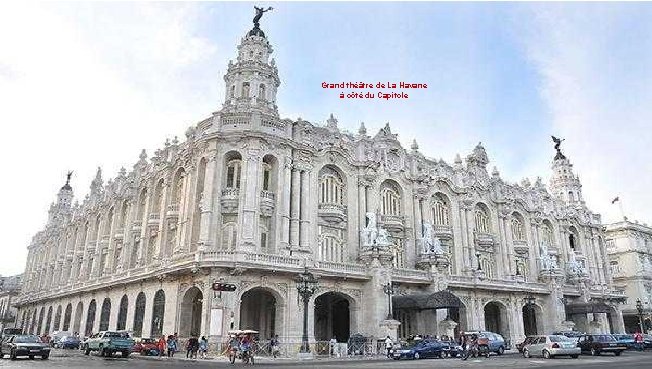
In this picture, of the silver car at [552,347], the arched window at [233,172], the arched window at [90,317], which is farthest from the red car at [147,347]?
the silver car at [552,347]

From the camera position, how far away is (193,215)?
4009 centimetres

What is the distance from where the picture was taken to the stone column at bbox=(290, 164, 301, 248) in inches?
1558

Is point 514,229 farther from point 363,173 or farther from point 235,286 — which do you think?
point 235,286

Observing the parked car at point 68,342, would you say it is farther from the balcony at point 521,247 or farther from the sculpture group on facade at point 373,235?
the balcony at point 521,247

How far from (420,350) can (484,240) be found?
23.9 m

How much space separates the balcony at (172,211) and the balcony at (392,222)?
57.4 ft

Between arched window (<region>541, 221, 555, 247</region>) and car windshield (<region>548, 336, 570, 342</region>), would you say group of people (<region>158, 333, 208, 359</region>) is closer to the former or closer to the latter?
car windshield (<region>548, 336, 570, 342</region>)

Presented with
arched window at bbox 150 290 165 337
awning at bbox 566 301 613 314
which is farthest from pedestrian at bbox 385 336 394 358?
awning at bbox 566 301 613 314

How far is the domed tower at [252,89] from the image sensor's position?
4025cm

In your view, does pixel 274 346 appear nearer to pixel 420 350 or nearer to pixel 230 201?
pixel 420 350

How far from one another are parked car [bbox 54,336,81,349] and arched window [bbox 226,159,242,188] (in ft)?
62.2

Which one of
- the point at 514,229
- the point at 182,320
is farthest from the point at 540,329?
the point at 182,320

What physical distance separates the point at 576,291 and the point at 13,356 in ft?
171

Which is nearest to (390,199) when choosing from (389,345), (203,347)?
(389,345)
